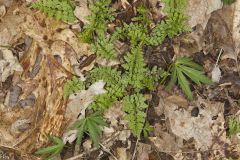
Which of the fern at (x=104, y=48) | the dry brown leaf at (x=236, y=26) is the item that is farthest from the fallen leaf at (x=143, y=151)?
the dry brown leaf at (x=236, y=26)

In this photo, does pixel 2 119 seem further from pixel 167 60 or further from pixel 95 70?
pixel 167 60

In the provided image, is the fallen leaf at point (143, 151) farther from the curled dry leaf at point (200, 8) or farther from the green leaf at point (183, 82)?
the curled dry leaf at point (200, 8)

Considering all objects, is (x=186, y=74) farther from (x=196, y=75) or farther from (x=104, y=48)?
(x=104, y=48)

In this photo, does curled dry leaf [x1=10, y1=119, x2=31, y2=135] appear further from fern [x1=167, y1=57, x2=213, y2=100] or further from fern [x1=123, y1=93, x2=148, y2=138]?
fern [x1=167, y1=57, x2=213, y2=100]

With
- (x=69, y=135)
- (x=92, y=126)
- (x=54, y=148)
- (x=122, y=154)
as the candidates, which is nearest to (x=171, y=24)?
(x=92, y=126)

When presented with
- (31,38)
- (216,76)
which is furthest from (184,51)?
(31,38)

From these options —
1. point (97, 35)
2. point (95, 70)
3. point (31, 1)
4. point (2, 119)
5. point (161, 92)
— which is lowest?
point (2, 119)
